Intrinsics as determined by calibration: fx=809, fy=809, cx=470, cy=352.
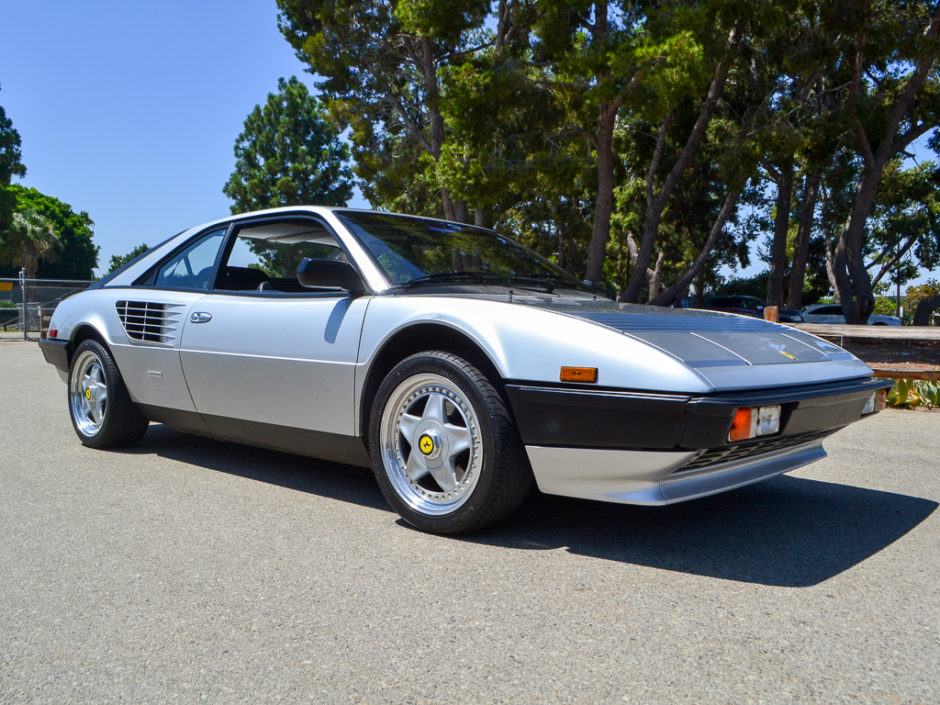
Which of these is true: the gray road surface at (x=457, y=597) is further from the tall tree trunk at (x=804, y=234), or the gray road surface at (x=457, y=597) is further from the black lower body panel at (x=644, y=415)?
the tall tree trunk at (x=804, y=234)

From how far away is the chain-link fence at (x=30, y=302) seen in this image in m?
20.0

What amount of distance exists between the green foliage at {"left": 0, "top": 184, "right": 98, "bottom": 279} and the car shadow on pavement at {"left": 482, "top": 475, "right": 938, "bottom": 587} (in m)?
72.8

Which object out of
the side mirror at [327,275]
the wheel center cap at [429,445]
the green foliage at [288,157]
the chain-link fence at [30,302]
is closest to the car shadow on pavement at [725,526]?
the wheel center cap at [429,445]

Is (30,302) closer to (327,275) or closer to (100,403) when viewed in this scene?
(100,403)

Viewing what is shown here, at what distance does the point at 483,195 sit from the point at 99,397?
36.0 feet

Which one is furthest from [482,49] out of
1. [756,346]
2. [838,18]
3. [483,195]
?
[756,346]

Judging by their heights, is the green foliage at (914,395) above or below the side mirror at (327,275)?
below

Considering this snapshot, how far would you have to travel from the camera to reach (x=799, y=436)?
3.13 m

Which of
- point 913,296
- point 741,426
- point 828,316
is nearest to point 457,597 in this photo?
point 741,426

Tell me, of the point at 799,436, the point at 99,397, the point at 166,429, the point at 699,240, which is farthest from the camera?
the point at 699,240

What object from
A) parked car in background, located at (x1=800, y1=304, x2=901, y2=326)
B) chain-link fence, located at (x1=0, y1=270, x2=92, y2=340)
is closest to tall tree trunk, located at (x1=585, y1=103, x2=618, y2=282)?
chain-link fence, located at (x1=0, y1=270, x2=92, y2=340)

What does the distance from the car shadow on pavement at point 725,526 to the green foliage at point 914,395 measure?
155 inches

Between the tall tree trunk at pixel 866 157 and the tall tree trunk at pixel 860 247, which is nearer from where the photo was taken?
the tall tree trunk at pixel 866 157

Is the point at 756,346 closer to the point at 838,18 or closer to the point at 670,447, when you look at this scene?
the point at 670,447
